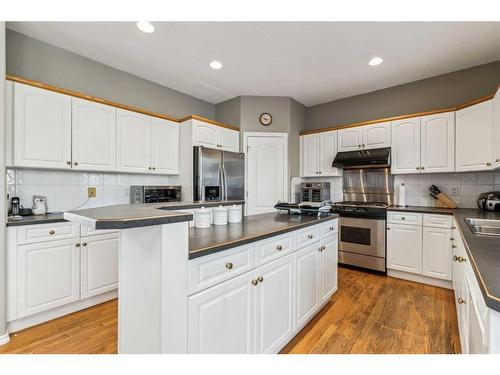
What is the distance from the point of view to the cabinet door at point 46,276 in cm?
192

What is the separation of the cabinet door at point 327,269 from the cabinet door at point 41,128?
2598 millimetres

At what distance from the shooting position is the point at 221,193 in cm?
343

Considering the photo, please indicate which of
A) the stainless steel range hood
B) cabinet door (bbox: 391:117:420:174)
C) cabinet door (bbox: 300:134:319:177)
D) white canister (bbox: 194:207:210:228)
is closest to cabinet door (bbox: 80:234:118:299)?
white canister (bbox: 194:207:210:228)

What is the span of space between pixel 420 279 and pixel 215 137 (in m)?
3.24

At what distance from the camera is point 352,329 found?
1.95 metres

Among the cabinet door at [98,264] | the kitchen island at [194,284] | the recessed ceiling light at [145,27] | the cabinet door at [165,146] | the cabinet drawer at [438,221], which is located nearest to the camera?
the kitchen island at [194,284]

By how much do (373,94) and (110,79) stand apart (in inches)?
146

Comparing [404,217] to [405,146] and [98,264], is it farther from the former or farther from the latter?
[98,264]

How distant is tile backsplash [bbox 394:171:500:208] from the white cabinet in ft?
8.11

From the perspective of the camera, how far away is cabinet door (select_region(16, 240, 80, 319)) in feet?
6.29

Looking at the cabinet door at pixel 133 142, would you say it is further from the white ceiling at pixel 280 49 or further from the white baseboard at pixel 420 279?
the white baseboard at pixel 420 279

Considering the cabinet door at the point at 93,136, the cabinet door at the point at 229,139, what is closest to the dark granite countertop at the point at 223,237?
the cabinet door at the point at 93,136

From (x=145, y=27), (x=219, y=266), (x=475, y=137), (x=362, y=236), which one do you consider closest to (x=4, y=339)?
(x=219, y=266)
